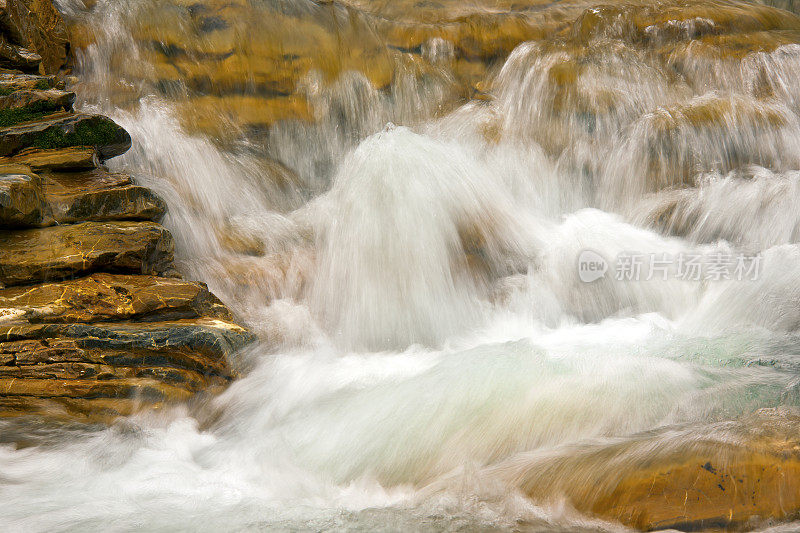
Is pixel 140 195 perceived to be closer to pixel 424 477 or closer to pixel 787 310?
pixel 424 477

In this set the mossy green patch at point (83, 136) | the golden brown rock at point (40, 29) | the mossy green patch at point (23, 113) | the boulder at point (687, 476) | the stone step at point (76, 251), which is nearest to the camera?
the boulder at point (687, 476)

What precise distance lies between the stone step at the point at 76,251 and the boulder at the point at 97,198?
13 centimetres

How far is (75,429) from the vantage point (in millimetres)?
4078

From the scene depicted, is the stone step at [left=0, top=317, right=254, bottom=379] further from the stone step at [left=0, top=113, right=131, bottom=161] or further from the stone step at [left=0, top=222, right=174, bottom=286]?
the stone step at [left=0, top=113, right=131, bottom=161]

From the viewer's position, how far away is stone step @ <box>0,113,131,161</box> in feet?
17.4

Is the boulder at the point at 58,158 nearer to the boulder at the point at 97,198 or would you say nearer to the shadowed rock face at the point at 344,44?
the boulder at the point at 97,198

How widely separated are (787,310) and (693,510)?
104 inches

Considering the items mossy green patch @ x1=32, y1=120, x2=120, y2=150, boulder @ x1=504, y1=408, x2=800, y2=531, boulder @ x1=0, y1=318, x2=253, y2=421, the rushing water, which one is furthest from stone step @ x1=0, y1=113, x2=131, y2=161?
boulder @ x1=504, y1=408, x2=800, y2=531

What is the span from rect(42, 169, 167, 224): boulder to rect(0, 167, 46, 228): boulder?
0.43ft

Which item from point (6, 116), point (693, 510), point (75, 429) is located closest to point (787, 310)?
point (693, 510)

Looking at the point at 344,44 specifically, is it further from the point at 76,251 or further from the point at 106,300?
the point at 106,300

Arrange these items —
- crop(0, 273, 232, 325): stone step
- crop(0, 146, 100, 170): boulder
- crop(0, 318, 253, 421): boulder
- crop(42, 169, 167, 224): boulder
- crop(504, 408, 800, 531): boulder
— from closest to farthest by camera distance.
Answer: crop(504, 408, 800, 531): boulder
crop(0, 318, 253, 421): boulder
crop(0, 273, 232, 325): stone step
crop(42, 169, 167, 224): boulder
crop(0, 146, 100, 170): boulder

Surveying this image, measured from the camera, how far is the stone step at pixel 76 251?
15.1 ft

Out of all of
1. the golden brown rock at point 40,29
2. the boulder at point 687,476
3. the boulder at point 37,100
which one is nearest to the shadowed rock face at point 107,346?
the boulder at point 37,100
